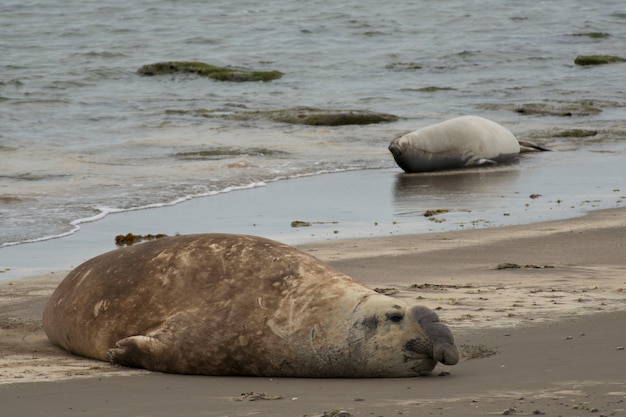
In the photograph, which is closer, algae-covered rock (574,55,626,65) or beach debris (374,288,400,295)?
beach debris (374,288,400,295)

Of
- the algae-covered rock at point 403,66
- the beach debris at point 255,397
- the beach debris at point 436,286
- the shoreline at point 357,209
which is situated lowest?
the algae-covered rock at point 403,66

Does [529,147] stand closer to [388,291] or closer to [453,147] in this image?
[453,147]

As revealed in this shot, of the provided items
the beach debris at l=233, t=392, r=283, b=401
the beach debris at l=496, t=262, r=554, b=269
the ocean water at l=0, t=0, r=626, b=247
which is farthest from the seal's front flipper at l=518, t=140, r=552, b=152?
the beach debris at l=233, t=392, r=283, b=401

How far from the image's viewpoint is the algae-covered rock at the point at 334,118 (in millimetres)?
17359

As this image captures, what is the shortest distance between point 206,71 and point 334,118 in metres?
10.0

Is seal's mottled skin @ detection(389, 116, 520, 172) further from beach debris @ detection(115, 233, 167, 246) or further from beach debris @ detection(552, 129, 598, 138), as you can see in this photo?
beach debris @ detection(115, 233, 167, 246)

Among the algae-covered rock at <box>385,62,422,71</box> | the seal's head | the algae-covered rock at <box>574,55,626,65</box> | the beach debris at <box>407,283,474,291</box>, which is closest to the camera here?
the seal's head

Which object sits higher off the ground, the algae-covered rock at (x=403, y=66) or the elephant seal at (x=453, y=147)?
the elephant seal at (x=453, y=147)

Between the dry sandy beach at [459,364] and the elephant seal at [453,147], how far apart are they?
533 centimetres

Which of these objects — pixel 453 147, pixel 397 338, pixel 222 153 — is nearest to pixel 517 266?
pixel 397 338

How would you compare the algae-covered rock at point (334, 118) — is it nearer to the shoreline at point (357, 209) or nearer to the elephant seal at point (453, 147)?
the elephant seal at point (453, 147)

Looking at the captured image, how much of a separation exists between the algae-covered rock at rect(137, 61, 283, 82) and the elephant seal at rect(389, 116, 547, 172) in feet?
40.2

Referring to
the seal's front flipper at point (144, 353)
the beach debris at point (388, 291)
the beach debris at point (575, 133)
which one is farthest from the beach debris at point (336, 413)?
the beach debris at point (575, 133)

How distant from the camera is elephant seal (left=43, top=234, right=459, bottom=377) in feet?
14.8
